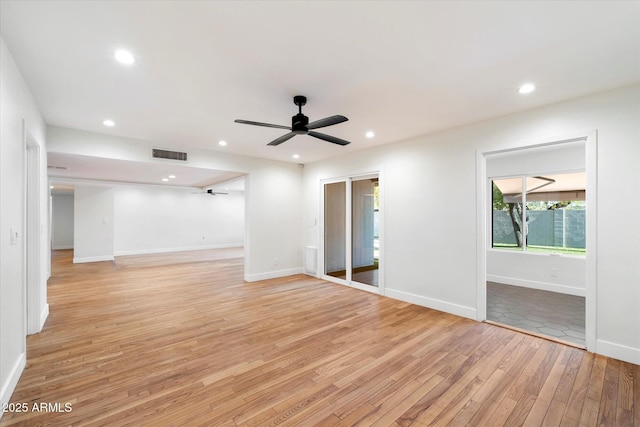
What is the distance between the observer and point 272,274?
6.13 meters

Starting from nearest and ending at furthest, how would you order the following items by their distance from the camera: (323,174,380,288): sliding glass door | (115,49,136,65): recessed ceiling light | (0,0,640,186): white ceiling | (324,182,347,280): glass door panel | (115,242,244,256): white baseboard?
(0,0,640,186): white ceiling, (115,49,136,65): recessed ceiling light, (323,174,380,288): sliding glass door, (324,182,347,280): glass door panel, (115,242,244,256): white baseboard

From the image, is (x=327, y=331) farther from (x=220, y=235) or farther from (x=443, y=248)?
(x=220, y=235)

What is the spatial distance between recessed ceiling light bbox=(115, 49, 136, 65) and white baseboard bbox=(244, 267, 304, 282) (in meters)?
4.37

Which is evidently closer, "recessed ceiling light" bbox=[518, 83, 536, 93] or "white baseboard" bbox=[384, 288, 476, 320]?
"recessed ceiling light" bbox=[518, 83, 536, 93]

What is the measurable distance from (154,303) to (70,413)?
104 inches

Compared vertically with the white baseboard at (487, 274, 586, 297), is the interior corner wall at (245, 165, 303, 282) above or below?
above

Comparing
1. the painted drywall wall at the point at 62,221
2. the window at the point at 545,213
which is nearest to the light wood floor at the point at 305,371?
the window at the point at 545,213

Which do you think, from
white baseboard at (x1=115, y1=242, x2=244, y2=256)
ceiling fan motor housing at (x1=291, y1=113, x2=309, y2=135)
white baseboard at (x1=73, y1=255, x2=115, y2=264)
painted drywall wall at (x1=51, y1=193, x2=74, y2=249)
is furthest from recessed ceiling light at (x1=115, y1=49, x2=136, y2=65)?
painted drywall wall at (x1=51, y1=193, x2=74, y2=249)

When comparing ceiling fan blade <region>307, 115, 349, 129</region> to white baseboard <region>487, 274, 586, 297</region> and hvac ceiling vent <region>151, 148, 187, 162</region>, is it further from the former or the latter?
white baseboard <region>487, 274, 586, 297</region>

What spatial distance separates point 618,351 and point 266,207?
18.2 ft

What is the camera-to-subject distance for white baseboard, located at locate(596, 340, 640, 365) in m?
2.63

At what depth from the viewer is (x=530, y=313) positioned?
3.99 meters

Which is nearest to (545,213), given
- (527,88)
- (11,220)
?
(527,88)

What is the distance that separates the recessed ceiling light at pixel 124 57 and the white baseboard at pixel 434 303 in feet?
14.8
